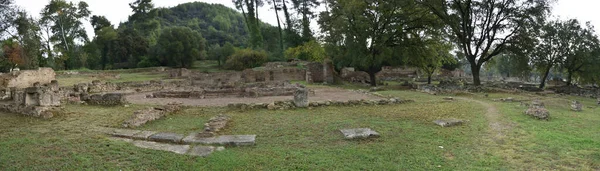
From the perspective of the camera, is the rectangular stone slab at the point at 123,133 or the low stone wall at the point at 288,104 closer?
the rectangular stone slab at the point at 123,133

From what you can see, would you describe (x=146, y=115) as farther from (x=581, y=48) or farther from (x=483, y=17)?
(x=581, y=48)

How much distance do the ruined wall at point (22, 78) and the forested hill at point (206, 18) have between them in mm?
56011

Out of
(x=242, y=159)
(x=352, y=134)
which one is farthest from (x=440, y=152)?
(x=242, y=159)

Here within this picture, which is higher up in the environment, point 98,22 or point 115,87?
point 98,22

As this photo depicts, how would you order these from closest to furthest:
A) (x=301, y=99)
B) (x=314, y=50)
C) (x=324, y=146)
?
1. (x=324, y=146)
2. (x=301, y=99)
3. (x=314, y=50)

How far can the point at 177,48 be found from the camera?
47.8m

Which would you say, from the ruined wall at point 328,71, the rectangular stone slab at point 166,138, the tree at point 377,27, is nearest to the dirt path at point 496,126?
the rectangular stone slab at point 166,138

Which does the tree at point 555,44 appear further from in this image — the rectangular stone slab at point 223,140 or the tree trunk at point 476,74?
the rectangular stone slab at point 223,140

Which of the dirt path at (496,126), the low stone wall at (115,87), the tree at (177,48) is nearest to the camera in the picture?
the dirt path at (496,126)

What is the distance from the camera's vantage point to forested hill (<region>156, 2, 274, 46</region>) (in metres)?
90.4

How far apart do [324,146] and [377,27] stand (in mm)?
20525

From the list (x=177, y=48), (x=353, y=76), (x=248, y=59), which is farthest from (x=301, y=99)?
(x=177, y=48)

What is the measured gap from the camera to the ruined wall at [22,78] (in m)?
22.8

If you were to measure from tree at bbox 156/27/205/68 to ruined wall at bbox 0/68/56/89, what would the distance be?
67.6 feet
